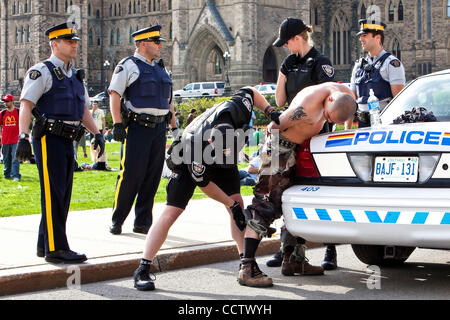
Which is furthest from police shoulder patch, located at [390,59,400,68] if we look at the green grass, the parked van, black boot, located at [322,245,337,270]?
the parked van

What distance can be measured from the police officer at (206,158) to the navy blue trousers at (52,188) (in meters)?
0.98

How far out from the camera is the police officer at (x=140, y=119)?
332 inches

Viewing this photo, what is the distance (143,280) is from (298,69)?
2608 mm

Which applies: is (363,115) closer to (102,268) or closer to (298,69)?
(298,69)

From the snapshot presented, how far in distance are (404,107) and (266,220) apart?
1.87 metres

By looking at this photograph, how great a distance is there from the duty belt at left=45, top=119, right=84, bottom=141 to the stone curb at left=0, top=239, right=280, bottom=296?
113cm

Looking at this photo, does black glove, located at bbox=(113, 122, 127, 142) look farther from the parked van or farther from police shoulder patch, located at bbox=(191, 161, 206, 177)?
the parked van

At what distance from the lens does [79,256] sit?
6.92m

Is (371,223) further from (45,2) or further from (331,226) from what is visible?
(45,2)

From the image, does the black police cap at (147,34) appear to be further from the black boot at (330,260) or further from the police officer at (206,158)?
the black boot at (330,260)

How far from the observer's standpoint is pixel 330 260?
731 centimetres

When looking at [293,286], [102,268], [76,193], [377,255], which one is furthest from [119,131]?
[76,193]

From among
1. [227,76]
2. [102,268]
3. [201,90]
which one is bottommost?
[102,268]
